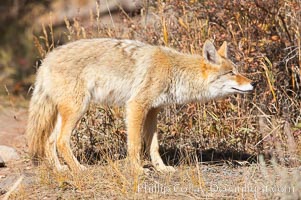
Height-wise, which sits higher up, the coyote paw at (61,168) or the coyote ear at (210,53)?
the coyote ear at (210,53)

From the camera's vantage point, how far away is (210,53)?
7230mm

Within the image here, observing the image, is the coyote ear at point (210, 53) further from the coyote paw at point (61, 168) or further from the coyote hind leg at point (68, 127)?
the coyote paw at point (61, 168)

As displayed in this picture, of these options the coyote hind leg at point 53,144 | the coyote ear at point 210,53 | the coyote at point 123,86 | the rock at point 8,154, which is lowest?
the rock at point 8,154

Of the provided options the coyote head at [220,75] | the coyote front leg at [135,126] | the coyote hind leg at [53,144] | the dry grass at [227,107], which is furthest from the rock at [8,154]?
the coyote head at [220,75]

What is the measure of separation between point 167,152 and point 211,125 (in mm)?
675

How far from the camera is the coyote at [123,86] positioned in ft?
23.1

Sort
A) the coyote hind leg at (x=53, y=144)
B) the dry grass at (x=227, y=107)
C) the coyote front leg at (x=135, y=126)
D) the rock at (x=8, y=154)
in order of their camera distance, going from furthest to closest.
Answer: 1. the rock at (x=8, y=154)
2. the dry grass at (x=227, y=107)
3. the coyote hind leg at (x=53, y=144)
4. the coyote front leg at (x=135, y=126)

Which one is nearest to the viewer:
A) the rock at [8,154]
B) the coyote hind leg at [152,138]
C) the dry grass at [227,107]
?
the coyote hind leg at [152,138]

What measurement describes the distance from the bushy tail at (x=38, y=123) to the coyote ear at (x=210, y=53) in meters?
1.80

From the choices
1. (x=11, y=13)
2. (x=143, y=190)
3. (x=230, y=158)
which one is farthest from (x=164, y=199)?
(x=11, y=13)

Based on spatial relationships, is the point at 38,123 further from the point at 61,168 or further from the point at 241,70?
the point at 241,70

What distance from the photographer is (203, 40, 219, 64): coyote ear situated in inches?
282

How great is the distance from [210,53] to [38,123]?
6.93 feet

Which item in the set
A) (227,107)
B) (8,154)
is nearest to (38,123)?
(8,154)
